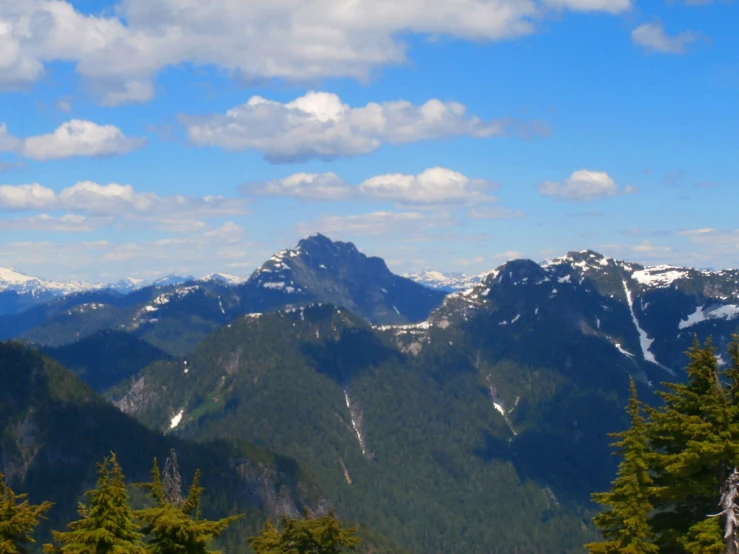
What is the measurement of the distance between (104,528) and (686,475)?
3060 centimetres

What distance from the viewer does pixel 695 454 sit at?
1672 inches

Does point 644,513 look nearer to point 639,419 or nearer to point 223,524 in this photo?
point 639,419

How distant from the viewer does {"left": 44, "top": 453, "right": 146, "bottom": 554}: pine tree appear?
41156 mm

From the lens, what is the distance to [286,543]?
66.4 m

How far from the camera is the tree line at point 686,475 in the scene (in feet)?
139

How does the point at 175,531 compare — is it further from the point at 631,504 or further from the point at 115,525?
the point at 631,504

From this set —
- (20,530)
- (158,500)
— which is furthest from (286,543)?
(20,530)

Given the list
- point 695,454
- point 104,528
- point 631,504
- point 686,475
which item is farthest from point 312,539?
point 695,454

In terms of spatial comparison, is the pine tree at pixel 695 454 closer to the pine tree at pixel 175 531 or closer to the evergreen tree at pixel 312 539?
the pine tree at pixel 175 531

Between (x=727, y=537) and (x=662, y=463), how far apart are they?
19.1 feet

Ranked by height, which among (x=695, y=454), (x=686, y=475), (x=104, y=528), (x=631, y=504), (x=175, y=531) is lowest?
(x=175, y=531)

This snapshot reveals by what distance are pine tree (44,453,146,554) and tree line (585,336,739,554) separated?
83.4 feet

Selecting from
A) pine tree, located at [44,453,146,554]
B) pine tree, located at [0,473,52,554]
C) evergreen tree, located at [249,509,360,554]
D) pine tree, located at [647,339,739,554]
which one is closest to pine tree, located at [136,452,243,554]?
pine tree, located at [44,453,146,554]

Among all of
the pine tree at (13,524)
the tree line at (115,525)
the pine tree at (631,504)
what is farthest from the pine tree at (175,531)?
the pine tree at (631,504)
